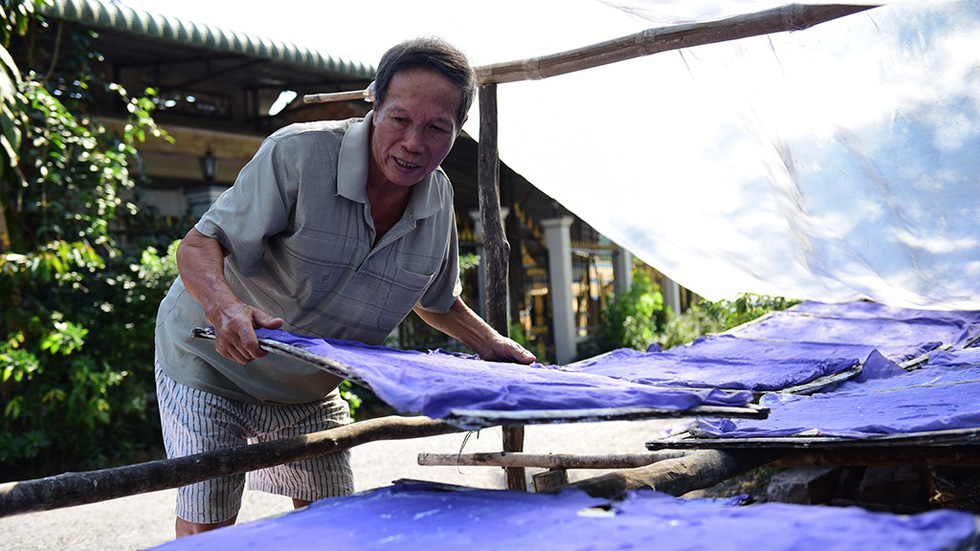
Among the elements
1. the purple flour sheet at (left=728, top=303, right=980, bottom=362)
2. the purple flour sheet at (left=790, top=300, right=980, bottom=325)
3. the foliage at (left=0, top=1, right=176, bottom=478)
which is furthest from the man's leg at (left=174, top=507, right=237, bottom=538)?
the foliage at (left=0, top=1, right=176, bottom=478)

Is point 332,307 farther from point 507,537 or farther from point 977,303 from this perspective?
point 977,303

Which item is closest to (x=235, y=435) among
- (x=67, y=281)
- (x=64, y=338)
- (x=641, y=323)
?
(x=64, y=338)

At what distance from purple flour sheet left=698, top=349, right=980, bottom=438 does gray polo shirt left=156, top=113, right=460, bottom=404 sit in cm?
105

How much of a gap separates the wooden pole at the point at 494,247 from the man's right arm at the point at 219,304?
1.87m

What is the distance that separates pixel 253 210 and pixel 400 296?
0.48m

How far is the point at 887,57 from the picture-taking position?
2.72 meters

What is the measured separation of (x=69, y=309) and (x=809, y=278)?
195 inches

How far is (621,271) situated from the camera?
13305mm

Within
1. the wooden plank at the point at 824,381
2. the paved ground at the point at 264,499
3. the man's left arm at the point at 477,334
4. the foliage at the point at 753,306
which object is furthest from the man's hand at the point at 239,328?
the foliage at the point at 753,306

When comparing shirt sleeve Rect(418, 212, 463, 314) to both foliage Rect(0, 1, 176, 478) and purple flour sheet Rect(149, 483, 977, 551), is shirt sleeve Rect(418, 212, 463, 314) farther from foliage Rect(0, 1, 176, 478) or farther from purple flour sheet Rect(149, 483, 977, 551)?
foliage Rect(0, 1, 176, 478)

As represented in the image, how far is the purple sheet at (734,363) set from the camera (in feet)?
10.9

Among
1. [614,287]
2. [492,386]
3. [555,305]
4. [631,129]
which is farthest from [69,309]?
[614,287]

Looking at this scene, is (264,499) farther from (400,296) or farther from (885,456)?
(885,456)

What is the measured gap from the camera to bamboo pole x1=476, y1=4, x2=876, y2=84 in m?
2.53
